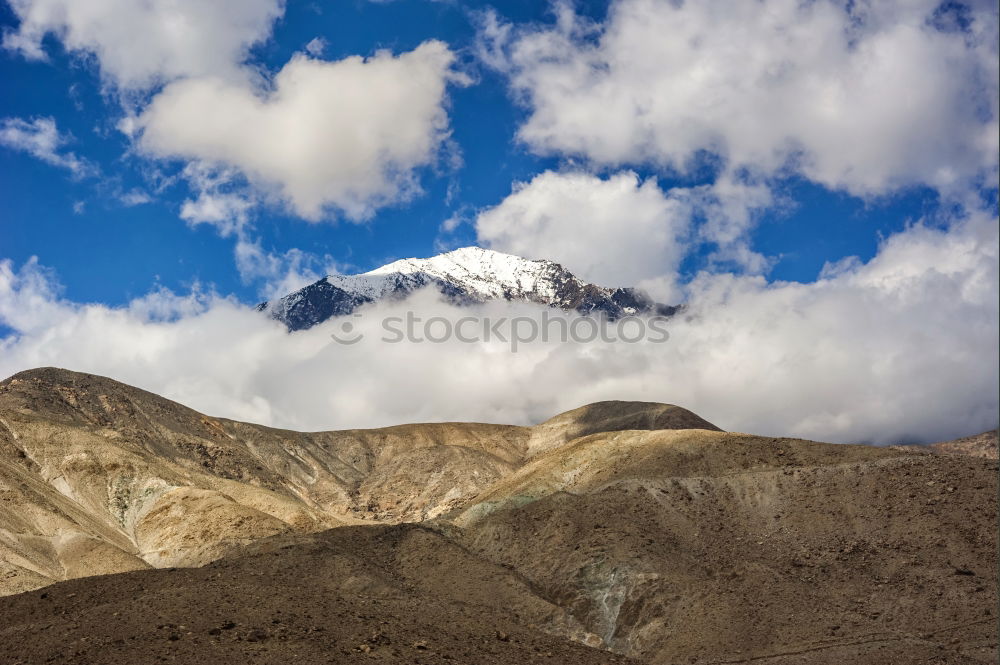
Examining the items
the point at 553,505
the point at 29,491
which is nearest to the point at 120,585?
the point at 553,505

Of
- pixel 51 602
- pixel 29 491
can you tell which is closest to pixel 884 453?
pixel 51 602

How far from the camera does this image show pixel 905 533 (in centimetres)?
4744

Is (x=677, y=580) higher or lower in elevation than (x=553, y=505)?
lower

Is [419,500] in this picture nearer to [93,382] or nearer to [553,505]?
[93,382]

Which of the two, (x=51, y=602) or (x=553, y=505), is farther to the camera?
(x=553, y=505)

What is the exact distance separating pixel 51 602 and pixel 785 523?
4078 centimetres

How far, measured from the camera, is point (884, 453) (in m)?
58.0

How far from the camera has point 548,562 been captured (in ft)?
174

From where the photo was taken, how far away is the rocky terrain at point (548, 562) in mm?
27578

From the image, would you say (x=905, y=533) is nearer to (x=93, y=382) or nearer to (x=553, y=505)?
(x=553, y=505)

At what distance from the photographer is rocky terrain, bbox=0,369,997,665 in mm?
27578

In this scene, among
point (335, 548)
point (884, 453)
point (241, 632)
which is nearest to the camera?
point (241, 632)

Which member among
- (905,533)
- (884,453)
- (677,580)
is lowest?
(677,580)

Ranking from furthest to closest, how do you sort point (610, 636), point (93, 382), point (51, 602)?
point (93, 382) < point (610, 636) < point (51, 602)
